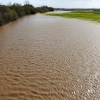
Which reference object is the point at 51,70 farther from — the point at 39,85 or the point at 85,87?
the point at 85,87

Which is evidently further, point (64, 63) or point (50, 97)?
point (64, 63)

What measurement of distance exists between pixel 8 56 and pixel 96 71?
17.3 feet

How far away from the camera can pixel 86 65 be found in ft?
27.0

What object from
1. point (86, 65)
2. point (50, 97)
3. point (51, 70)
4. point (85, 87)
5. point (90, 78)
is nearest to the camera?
point (50, 97)

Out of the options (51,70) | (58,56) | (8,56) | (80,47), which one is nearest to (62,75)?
(51,70)

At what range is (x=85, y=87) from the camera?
19.7 feet

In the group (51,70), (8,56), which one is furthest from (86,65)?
(8,56)

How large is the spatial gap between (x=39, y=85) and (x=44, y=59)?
3053 millimetres

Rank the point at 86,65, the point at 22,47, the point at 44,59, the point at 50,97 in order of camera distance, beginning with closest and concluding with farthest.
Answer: the point at 50,97
the point at 86,65
the point at 44,59
the point at 22,47

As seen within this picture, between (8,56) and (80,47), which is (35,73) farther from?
(80,47)

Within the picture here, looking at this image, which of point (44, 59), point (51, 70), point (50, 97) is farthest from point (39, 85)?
point (44, 59)

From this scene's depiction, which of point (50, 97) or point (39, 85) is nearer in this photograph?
point (50, 97)

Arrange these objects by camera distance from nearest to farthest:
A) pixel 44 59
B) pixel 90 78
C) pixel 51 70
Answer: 1. pixel 90 78
2. pixel 51 70
3. pixel 44 59

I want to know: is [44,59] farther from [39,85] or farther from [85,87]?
[85,87]
